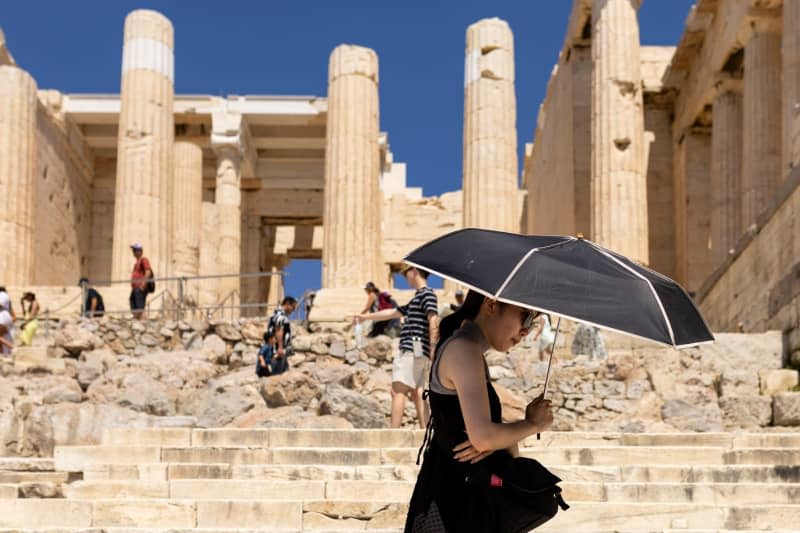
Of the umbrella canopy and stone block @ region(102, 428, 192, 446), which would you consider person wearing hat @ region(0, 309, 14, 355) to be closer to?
stone block @ region(102, 428, 192, 446)

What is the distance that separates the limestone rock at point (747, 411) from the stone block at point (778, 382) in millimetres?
594

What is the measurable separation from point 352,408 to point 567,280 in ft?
29.3

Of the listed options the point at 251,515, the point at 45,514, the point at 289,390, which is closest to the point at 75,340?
the point at 289,390

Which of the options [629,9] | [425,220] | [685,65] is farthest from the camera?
[425,220]

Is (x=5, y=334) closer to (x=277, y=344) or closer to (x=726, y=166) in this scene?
(x=277, y=344)

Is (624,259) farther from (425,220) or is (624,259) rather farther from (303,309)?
(425,220)

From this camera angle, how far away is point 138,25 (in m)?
25.6

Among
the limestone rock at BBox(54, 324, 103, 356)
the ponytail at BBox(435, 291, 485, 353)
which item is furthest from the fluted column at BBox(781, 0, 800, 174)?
the ponytail at BBox(435, 291, 485, 353)

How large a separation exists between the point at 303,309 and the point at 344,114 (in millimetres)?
4796

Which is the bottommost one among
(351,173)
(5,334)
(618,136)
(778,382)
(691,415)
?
(691,415)

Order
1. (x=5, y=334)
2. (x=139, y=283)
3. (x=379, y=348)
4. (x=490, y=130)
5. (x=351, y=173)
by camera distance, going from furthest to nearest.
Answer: (x=490, y=130), (x=351, y=173), (x=139, y=283), (x=5, y=334), (x=379, y=348)

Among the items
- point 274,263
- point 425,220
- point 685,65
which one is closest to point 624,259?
point 685,65

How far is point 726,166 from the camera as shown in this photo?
24.2 metres

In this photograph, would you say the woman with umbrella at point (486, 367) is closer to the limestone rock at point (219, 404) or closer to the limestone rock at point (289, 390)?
the limestone rock at point (219, 404)
